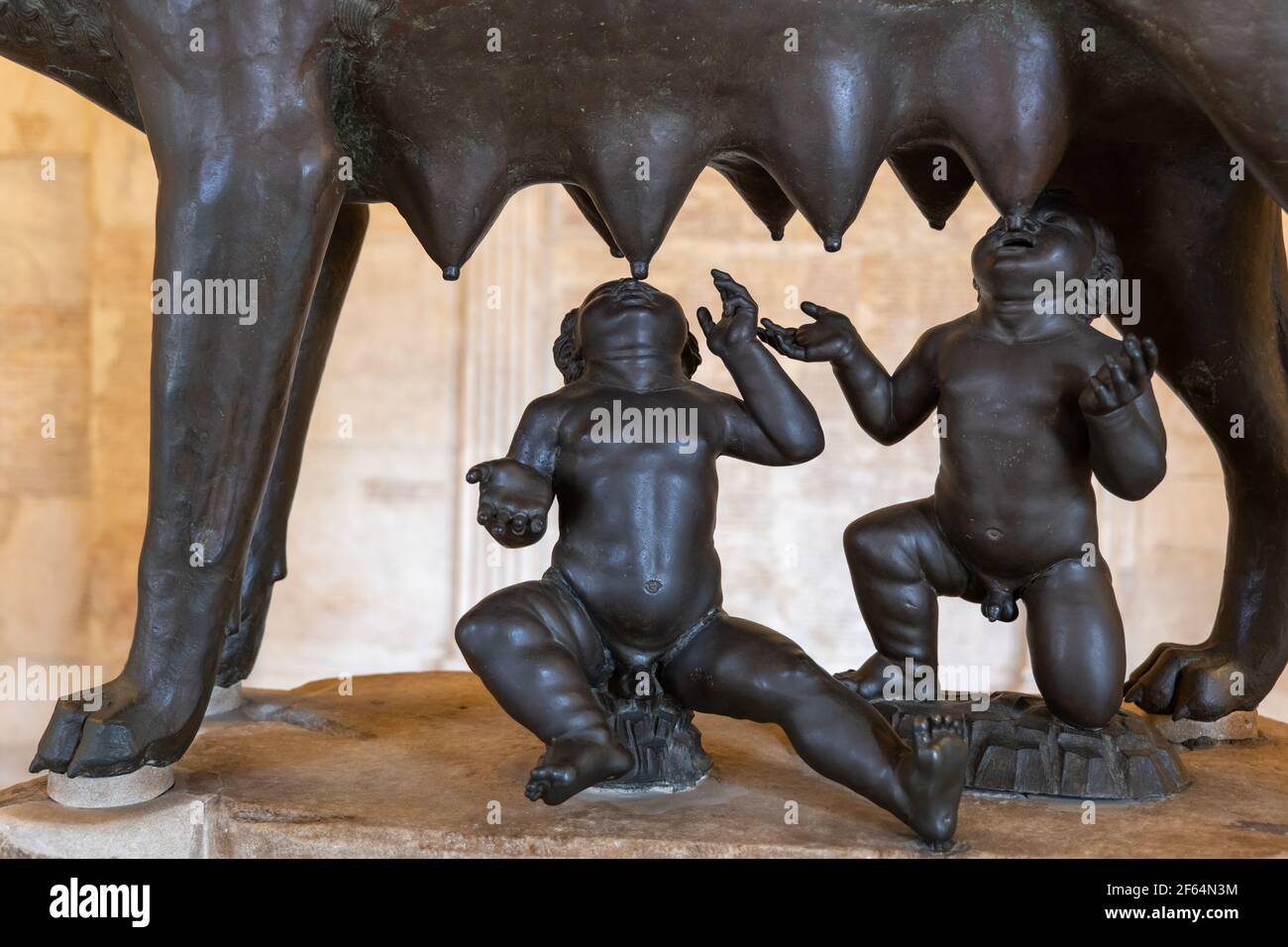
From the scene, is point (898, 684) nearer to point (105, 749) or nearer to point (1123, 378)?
point (1123, 378)

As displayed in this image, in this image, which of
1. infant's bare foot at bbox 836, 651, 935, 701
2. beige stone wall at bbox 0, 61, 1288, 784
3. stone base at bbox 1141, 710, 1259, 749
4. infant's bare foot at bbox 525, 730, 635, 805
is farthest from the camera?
beige stone wall at bbox 0, 61, 1288, 784

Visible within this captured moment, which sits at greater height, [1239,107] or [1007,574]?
[1239,107]

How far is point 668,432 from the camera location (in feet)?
4.54

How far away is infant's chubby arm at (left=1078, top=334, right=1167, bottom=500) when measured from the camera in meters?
1.23

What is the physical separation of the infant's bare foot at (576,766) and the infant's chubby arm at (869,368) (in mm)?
445

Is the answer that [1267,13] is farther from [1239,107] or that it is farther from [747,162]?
[747,162]

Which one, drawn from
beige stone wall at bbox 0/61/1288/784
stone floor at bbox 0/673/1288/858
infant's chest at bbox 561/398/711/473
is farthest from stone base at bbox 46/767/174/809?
beige stone wall at bbox 0/61/1288/784

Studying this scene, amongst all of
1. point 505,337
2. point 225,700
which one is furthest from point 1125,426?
point 505,337

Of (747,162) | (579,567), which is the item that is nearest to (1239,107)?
(747,162)

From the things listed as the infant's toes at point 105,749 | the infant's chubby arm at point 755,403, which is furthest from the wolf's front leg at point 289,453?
the infant's chubby arm at point 755,403

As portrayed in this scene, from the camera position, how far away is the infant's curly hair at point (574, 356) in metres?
1.50

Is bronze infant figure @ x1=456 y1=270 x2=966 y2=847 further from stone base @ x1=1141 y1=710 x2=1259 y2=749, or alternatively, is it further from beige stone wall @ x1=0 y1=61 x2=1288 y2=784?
beige stone wall @ x1=0 y1=61 x2=1288 y2=784

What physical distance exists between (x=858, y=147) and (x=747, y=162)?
0.62 ft

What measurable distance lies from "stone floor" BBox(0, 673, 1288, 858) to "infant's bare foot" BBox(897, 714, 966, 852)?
0.08ft
